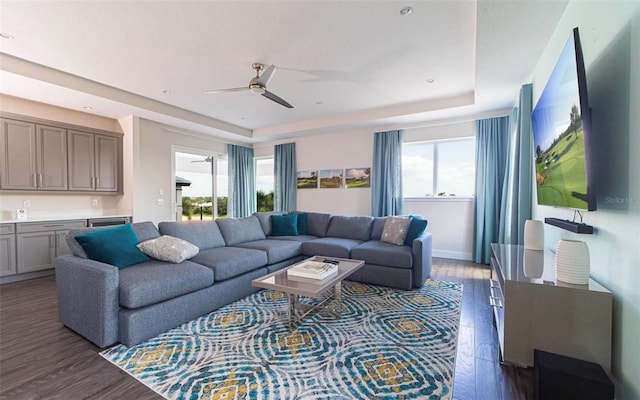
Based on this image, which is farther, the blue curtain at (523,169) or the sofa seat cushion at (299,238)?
the sofa seat cushion at (299,238)

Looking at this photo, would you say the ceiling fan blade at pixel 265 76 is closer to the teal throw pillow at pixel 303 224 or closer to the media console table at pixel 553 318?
the teal throw pillow at pixel 303 224

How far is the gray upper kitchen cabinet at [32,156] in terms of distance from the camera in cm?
368

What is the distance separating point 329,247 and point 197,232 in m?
1.72

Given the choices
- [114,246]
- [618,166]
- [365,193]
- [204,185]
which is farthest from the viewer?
[204,185]

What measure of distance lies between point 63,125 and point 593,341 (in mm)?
6378

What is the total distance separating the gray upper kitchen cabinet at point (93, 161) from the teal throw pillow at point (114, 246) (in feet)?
9.01

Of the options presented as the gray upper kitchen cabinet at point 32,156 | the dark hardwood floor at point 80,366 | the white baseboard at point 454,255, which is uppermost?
the gray upper kitchen cabinet at point 32,156

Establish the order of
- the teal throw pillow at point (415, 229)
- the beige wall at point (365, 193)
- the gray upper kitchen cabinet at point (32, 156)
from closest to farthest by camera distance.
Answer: the teal throw pillow at point (415, 229) → the gray upper kitchen cabinet at point (32, 156) → the beige wall at point (365, 193)

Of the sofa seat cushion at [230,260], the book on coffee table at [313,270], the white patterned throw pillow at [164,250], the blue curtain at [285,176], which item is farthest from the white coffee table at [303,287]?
the blue curtain at [285,176]

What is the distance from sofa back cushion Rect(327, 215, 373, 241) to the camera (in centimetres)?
423

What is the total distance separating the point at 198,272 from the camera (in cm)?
249

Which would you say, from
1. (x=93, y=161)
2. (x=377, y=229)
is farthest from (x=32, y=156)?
(x=377, y=229)

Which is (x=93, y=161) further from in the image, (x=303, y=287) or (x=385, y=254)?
(x=385, y=254)

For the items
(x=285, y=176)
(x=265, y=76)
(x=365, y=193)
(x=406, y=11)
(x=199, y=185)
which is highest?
(x=406, y=11)
